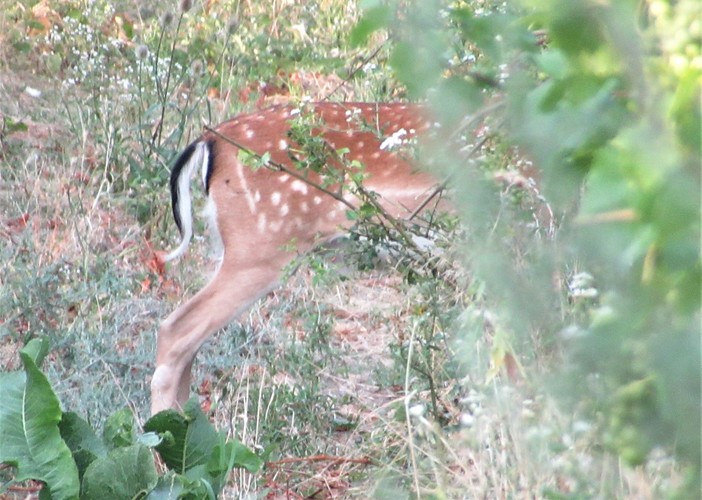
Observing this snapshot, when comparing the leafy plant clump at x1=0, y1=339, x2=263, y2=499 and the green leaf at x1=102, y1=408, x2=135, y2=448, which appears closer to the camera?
the leafy plant clump at x1=0, y1=339, x2=263, y2=499

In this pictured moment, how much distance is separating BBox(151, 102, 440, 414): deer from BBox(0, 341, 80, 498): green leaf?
6.15 ft

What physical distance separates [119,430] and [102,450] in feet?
0.22

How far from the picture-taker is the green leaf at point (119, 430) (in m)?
3.33

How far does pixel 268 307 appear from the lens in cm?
577

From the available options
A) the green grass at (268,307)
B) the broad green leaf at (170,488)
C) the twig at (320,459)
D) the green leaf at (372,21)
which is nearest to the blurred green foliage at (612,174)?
the green leaf at (372,21)

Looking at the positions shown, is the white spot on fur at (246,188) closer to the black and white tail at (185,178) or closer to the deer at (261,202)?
the deer at (261,202)

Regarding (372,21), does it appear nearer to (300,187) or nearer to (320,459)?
(320,459)

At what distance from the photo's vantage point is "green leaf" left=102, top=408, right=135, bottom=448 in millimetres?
3334

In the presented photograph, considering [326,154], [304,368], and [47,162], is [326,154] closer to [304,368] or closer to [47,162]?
[304,368]

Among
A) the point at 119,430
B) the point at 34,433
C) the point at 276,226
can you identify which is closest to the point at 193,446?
the point at 119,430

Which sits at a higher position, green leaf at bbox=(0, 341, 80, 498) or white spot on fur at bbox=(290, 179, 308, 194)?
white spot on fur at bbox=(290, 179, 308, 194)

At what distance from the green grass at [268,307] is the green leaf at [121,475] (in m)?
0.53

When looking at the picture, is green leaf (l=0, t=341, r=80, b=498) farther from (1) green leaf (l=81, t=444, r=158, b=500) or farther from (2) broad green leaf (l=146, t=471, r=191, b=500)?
(2) broad green leaf (l=146, t=471, r=191, b=500)

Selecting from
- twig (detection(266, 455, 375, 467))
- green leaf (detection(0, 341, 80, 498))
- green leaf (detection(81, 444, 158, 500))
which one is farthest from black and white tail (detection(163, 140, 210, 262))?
green leaf (detection(81, 444, 158, 500))
